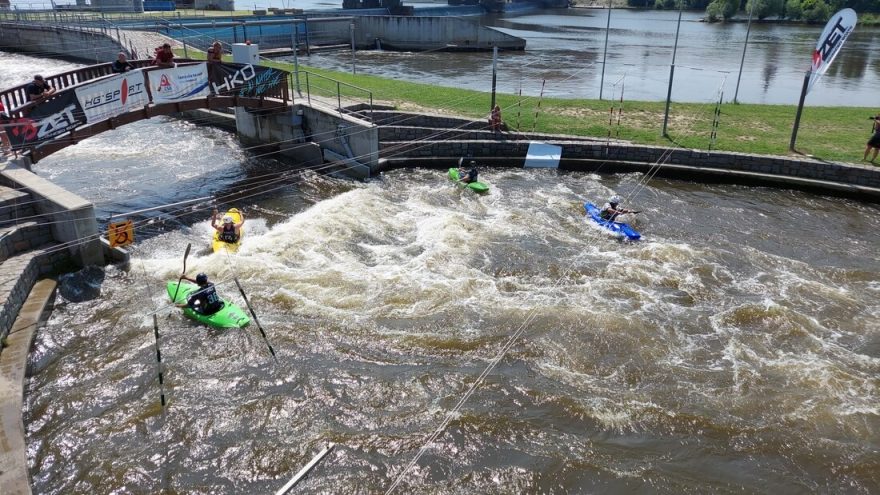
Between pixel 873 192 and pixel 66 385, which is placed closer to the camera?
pixel 66 385

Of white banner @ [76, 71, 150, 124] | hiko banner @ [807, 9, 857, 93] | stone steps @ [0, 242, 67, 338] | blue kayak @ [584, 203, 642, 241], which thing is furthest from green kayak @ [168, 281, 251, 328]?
hiko banner @ [807, 9, 857, 93]

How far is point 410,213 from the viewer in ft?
62.1

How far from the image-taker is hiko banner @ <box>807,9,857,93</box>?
2009cm

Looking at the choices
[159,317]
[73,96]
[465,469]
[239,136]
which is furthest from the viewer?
[239,136]

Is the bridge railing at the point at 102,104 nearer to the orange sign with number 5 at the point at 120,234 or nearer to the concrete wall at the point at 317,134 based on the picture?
the concrete wall at the point at 317,134

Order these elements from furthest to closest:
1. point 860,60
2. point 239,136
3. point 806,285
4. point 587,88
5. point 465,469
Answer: point 860,60 → point 587,88 → point 239,136 → point 806,285 → point 465,469

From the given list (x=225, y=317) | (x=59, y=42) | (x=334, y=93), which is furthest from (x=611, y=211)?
(x=59, y=42)

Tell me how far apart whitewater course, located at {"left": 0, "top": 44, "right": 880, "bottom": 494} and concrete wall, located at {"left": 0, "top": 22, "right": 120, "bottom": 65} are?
29161mm

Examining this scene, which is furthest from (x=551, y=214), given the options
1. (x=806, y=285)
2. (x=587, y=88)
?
(x=587, y=88)

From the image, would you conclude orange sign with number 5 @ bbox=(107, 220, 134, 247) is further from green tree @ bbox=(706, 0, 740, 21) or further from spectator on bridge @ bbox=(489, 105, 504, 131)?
green tree @ bbox=(706, 0, 740, 21)

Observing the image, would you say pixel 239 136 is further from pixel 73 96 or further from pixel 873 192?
pixel 873 192

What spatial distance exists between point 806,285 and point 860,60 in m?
48.9

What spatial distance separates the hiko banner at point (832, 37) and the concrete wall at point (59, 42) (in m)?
40.6

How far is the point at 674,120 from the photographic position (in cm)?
2597
